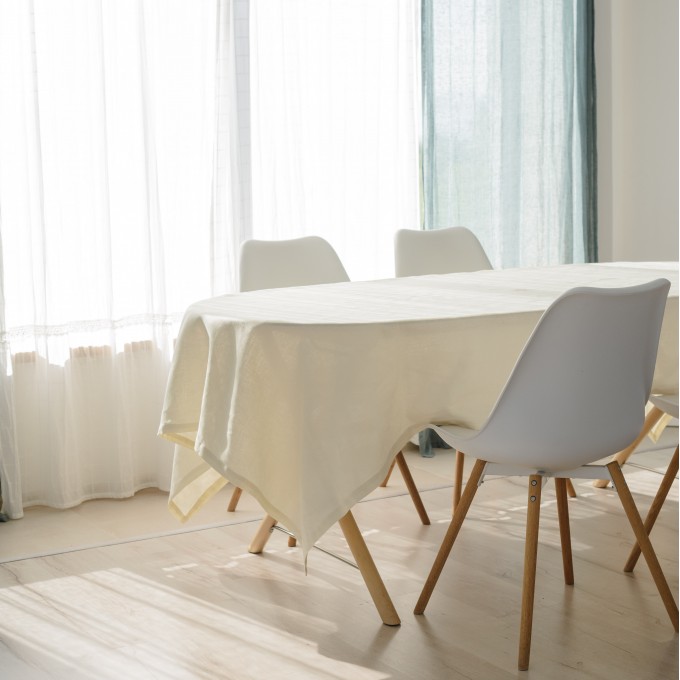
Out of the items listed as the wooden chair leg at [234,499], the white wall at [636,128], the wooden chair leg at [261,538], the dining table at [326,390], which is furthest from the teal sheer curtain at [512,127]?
the dining table at [326,390]

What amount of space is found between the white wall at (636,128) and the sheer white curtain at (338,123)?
113 centimetres

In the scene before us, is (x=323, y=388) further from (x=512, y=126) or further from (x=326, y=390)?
(x=512, y=126)

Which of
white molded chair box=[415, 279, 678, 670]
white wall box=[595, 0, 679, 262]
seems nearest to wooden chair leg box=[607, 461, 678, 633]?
white molded chair box=[415, 279, 678, 670]

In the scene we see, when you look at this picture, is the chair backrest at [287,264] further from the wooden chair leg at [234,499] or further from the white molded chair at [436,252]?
the wooden chair leg at [234,499]

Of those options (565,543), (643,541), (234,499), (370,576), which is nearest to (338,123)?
(234,499)

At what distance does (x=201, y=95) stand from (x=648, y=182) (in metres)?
2.28

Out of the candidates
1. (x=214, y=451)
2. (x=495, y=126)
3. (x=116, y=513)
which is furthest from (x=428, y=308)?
(x=495, y=126)

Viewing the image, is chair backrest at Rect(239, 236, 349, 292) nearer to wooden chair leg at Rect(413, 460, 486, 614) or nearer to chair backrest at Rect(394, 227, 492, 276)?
chair backrest at Rect(394, 227, 492, 276)

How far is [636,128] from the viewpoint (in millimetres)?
5008

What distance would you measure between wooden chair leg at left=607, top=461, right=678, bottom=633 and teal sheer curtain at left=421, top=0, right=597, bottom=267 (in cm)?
220

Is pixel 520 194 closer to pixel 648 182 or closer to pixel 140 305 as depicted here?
pixel 648 182

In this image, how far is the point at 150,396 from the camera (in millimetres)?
3832

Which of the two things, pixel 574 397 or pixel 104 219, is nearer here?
pixel 574 397

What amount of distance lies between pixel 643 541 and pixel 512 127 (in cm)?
264
